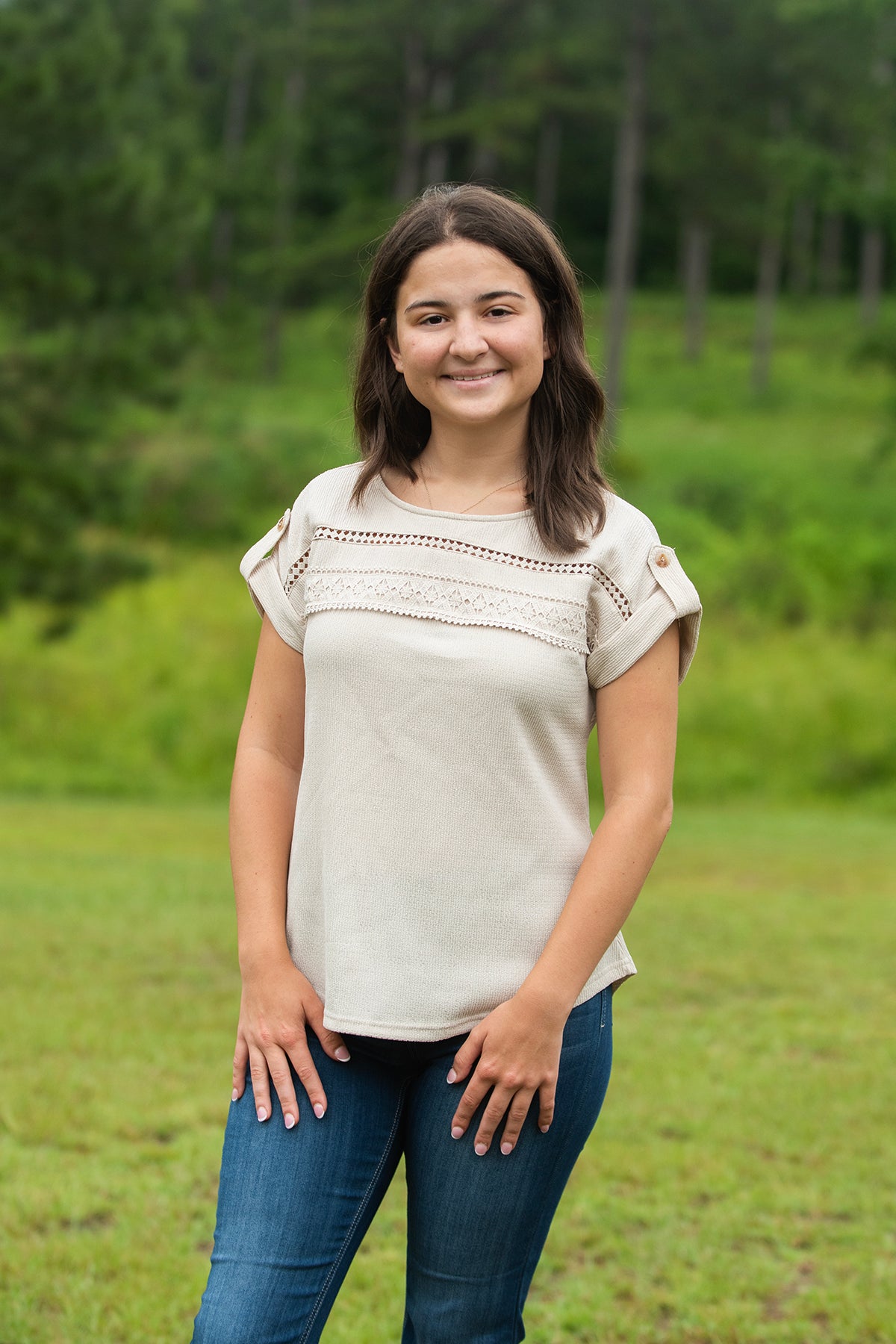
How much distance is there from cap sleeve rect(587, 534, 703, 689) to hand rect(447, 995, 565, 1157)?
0.44 m

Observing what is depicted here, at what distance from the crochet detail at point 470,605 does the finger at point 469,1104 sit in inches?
21.5

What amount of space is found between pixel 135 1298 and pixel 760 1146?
2065mm

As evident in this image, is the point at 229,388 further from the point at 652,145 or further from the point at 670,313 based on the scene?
the point at 670,313

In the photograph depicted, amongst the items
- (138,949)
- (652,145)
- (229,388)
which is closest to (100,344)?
(138,949)

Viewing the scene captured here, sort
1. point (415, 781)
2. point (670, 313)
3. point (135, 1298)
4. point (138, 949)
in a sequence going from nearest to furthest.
Answer: point (415, 781) → point (135, 1298) → point (138, 949) → point (670, 313)

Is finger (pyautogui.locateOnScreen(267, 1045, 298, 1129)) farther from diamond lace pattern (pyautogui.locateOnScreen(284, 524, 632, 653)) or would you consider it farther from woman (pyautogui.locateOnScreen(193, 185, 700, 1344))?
diamond lace pattern (pyautogui.locateOnScreen(284, 524, 632, 653))

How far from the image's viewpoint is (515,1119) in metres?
1.75

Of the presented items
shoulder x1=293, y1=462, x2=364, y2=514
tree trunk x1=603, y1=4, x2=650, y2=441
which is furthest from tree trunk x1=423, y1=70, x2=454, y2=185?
shoulder x1=293, y1=462, x2=364, y2=514

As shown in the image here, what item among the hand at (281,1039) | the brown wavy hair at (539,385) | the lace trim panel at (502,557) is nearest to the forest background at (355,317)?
the brown wavy hair at (539,385)

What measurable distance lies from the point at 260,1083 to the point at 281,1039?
6 cm

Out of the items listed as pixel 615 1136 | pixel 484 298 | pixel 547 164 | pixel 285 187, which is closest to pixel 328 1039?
pixel 484 298

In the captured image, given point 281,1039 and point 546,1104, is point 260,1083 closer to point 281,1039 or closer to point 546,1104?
point 281,1039

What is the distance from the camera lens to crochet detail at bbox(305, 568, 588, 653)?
1.79 m

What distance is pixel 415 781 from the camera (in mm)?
1765
